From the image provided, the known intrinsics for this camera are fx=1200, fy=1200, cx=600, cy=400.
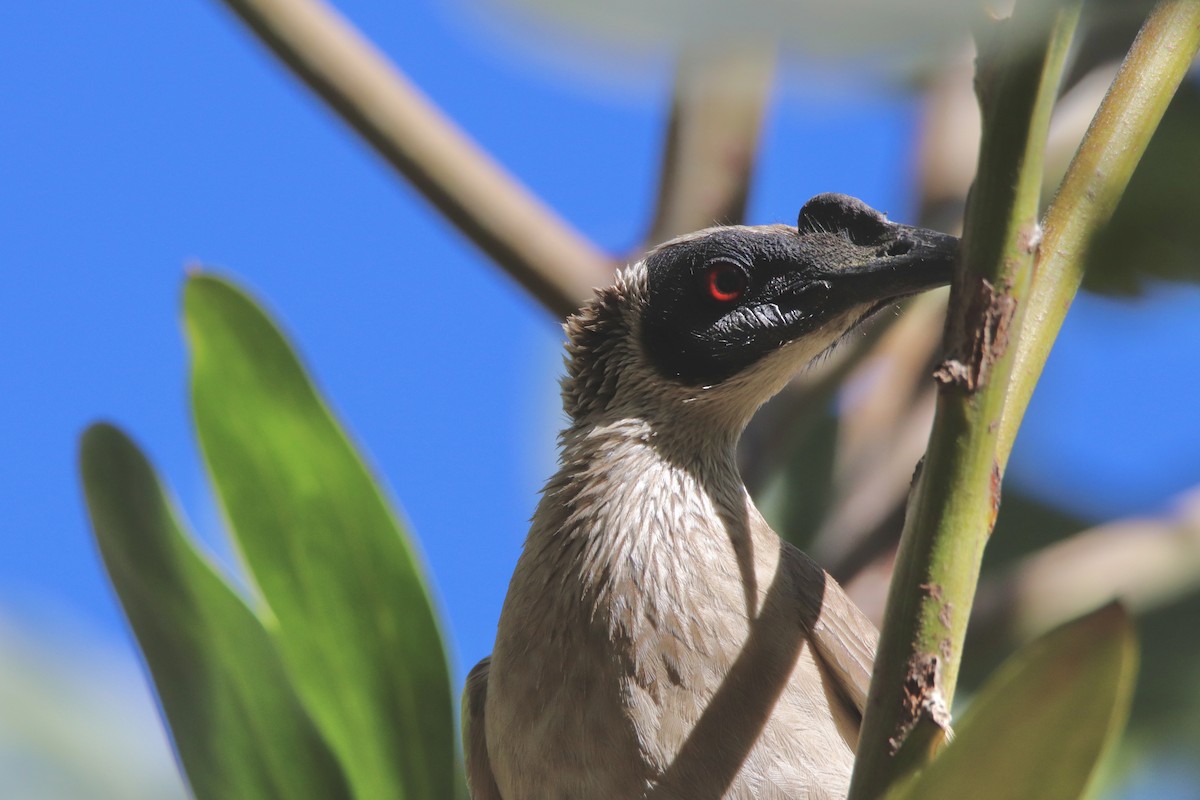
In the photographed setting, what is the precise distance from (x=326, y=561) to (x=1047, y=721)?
1.42 meters

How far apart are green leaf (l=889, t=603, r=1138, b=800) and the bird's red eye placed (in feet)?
5.27

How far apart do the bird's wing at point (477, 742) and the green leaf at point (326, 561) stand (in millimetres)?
470

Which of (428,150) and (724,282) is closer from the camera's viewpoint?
(724,282)

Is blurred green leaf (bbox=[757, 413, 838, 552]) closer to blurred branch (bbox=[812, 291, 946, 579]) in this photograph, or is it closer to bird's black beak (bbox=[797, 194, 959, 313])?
blurred branch (bbox=[812, 291, 946, 579])

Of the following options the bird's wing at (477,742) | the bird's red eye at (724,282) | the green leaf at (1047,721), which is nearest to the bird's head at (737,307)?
the bird's red eye at (724,282)

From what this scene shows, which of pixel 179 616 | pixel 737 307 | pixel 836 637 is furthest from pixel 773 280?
pixel 179 616

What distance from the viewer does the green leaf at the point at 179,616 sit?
2061mm

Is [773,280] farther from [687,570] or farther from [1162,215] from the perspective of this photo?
[1162,215]

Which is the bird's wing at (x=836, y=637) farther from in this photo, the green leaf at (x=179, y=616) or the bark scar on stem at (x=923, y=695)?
the bark scar on stem at (x=923, y=695)

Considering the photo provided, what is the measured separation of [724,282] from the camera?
106 inches

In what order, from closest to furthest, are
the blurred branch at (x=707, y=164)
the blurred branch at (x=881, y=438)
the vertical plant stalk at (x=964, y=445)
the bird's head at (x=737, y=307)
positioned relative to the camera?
the vertical plant stalk at (x=964, y=445)
the bird's head at (x=737, y=307)
the blurred branch at (x=881, y=438)
the blurred branch at (x=707, y=164)

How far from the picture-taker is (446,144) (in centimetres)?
321

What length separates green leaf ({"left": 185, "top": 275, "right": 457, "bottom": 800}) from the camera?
218 cm

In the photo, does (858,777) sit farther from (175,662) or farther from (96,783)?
(175,662)
